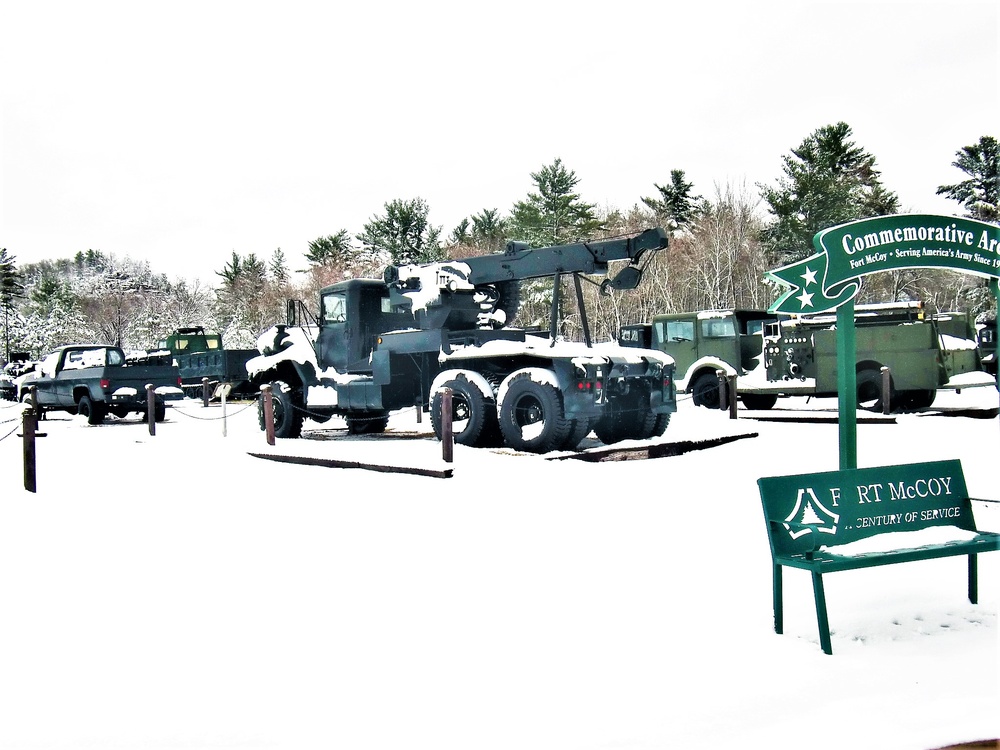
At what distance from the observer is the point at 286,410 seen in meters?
16.0

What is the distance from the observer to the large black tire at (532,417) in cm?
1190

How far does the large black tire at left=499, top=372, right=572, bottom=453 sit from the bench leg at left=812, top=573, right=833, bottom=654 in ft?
23.5

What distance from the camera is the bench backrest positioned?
4.96 metres

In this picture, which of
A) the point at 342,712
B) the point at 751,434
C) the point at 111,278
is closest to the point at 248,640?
the point at 342,712

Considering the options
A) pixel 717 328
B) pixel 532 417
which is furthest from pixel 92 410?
pixel 717 328

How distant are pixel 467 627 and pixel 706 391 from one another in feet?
53.3

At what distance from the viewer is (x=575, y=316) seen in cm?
4666

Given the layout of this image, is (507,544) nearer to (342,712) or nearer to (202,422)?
(342,712)

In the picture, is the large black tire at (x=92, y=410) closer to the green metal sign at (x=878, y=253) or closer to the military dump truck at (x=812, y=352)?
the military dump truck at (x=812, y=352)

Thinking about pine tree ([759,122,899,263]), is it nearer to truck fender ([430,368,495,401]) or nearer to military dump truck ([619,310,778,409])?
military dump truck ([619,310,778,409])

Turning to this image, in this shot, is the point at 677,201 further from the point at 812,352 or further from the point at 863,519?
the point at 863,519

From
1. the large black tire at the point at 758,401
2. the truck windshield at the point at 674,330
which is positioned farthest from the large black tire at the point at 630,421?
the truck windshield at the point at 674,330

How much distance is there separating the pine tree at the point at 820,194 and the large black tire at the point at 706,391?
1720 cm

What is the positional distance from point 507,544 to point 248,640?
2.73 m
